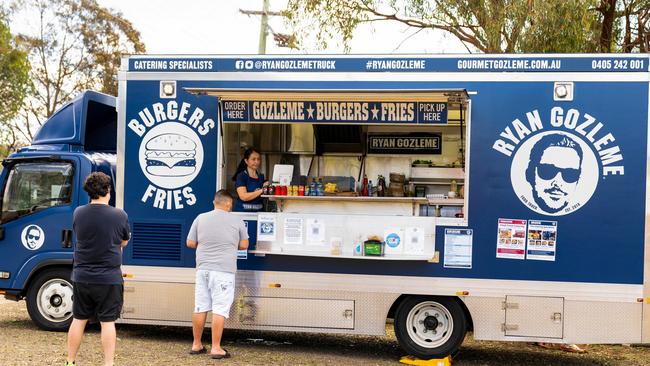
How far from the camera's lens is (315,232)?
26.2 feet

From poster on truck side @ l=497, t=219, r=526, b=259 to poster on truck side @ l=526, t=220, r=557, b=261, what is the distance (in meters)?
0.07

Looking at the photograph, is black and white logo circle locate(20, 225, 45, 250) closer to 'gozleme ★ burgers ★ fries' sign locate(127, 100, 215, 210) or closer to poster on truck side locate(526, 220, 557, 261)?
'gozleme ★ burgers ★ fries' sign locate(127, 100, 215, 210)

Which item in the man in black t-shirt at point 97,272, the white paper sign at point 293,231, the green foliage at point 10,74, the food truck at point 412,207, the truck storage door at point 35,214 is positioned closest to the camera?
the man in black t-shirt at point 97,272

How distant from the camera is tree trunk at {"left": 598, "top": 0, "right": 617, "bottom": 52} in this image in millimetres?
13023

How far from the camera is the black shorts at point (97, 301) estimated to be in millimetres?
6383

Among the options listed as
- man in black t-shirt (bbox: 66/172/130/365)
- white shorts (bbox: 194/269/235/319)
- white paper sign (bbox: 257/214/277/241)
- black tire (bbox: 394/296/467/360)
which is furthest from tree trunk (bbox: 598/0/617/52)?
man in black t-shirt (bbox: 66/172/130/365)


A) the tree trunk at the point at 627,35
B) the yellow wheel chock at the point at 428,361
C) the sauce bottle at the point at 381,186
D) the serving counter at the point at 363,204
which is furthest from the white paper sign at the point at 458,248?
the tree trunk at the point at 627,35

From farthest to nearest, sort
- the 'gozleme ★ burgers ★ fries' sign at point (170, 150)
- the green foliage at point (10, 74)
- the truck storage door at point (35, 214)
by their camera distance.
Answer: the green foliage at point (10, 74)
the truck storage door at point (35, 214)
the 'gozleme ★ burgers ★ fries' sign at point (170, 150)

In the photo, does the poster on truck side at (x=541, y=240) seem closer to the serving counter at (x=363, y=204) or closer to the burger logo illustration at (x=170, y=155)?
the serving counter at (x=363, y=204)

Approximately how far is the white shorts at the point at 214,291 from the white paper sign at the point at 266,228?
541 millimetres

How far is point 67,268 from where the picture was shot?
351 inches

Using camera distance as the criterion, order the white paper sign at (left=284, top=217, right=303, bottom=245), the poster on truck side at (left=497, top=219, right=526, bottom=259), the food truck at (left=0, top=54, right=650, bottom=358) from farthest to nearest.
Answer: the white paper sign at (left=284, top=217, right=303, bottom=245) → the poster on truck side at (left=497, top=219, right=526, bottom=259) → the food truck at (left=0, top=54, right=650, bottom=358)

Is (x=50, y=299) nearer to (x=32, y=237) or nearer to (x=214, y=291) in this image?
(x=32, y=237)

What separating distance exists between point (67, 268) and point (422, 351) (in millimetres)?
4052
